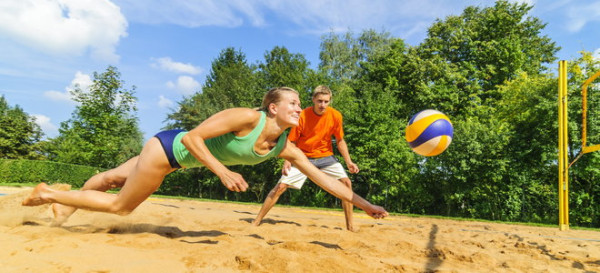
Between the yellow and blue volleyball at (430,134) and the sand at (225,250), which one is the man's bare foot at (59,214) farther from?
the yellow and blue volleyball at (430,134)

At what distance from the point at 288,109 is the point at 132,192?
5.36 feet

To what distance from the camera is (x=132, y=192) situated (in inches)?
131

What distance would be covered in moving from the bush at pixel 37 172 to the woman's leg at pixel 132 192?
67.6 ft

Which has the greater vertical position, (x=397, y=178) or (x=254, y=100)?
(x=254, y=100)

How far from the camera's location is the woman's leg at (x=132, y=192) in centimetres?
323

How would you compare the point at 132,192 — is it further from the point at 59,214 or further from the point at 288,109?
the point at 288,109

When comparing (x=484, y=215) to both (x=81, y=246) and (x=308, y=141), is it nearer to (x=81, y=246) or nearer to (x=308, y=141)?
(x=308, y=141)

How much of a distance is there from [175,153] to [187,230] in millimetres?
1906

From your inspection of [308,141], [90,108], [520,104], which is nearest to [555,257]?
[308,141]

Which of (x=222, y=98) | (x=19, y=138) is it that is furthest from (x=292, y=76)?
(x=19, y=138)

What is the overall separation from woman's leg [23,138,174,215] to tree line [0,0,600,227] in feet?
42.4

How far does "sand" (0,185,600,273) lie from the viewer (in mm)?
2750

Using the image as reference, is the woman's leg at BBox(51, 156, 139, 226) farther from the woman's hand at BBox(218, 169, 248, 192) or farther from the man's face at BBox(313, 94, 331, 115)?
the man's face at BBox(313, 94, 331, 115)

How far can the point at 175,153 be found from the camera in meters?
3.21
